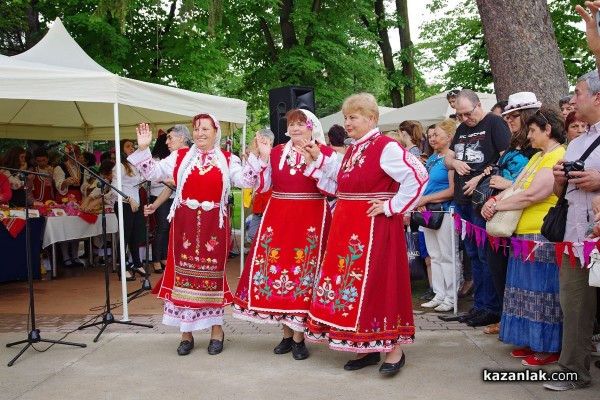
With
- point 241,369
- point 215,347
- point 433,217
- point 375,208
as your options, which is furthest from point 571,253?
point 215,347

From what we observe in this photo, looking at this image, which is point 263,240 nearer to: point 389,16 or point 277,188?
point 277,188

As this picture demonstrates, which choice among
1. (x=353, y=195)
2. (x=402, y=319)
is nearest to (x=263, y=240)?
(x=353, y=195)

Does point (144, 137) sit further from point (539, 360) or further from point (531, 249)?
point (539, 360)

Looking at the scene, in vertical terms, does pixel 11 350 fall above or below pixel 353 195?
below

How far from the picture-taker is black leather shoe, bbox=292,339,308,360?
16.2 feet

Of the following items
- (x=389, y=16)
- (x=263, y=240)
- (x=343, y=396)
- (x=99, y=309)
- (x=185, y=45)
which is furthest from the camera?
(x=389, y=16)

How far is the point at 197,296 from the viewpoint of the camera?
511 centimetres

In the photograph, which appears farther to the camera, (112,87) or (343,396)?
(112,87)

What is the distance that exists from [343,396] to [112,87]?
3.77 meters

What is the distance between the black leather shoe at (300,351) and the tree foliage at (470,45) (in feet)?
44.0

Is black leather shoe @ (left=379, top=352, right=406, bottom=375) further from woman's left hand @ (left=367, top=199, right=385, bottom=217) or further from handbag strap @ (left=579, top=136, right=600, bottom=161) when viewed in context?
handbag strap @ (left=579, top=136, right=600, bottom=161)

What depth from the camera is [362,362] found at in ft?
15.3

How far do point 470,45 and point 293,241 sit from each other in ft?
61.9

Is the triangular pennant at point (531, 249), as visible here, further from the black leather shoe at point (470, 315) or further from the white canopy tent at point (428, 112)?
the white canopy tent at point (428, 112)
